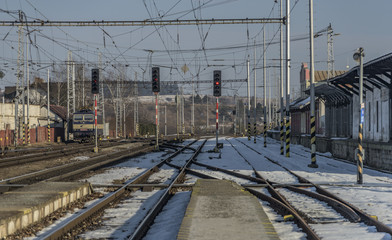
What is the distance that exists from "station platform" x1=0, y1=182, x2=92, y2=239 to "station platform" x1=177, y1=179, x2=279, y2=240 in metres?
2.74

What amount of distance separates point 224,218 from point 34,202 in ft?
12.3

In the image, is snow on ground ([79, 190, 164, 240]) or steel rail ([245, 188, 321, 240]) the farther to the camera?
snow on ground ([79, 190, 164, 240])

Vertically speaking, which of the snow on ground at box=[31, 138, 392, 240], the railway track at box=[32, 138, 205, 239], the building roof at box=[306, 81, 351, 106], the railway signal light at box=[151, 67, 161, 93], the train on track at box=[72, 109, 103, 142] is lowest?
the snow on ground at box=[31, 138, 392, 240]

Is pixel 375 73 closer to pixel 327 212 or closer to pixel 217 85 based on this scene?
pixel 217 85

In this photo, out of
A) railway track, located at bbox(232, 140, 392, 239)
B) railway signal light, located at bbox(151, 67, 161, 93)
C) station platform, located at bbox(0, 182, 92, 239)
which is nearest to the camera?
station platform, located at bbox(0, 182, 92, 239)

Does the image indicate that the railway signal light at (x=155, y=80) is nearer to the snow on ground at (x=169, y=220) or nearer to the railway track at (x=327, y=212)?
the railway track at (x=327, y=212)

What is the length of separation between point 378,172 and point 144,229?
12988mm

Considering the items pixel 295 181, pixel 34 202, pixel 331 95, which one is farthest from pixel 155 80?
pixel 34 202

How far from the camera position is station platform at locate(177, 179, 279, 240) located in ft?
20.7

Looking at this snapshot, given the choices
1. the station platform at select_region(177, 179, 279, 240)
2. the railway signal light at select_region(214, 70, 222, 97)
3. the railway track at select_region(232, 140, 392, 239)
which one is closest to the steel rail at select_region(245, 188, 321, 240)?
the railway track at select_region(232, 140, 392, 239)

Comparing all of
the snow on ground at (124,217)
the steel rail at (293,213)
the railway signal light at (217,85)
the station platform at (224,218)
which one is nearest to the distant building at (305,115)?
the railway signal light at (217,85)

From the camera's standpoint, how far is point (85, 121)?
4484 cm

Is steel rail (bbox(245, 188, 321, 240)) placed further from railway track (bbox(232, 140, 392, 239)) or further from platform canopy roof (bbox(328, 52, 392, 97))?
platform canopy roof (bbox(328, 52, 392, 97))

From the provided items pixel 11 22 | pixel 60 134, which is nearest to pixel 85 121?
pixel 60 134
